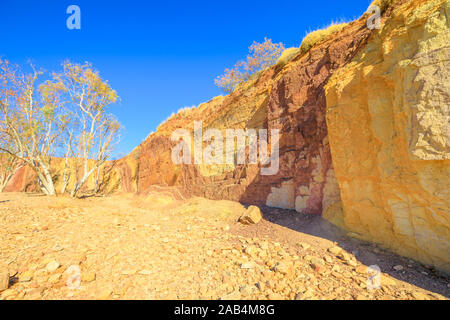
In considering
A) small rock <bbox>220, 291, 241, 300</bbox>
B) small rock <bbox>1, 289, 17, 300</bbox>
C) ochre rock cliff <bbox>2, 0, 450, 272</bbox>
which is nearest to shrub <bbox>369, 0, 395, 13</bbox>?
ochre rock cliff <bbox>2, 0, 450, 272</bbox>

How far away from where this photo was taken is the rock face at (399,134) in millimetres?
2209

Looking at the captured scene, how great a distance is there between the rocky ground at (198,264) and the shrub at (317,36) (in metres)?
4.85

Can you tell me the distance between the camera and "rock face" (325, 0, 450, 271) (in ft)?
7.25

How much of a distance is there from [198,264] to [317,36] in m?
6.47

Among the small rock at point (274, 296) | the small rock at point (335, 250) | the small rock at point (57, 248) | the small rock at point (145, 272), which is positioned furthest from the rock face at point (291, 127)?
the small rock at point (57, 248)

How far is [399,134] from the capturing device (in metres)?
2.61

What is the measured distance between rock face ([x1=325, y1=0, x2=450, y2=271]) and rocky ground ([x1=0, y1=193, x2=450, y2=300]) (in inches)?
15.8

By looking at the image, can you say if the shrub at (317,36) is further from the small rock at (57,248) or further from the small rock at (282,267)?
the small rock at (57,248)

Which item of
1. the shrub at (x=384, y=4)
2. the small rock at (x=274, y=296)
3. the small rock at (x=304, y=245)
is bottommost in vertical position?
the small rock at (x=274, y=296)

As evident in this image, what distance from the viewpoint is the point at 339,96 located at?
3.41 meters

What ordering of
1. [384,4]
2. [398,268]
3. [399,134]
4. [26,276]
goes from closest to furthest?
1. [26,276]
2. [398,268]
3. [399,134]
4. [384,4]

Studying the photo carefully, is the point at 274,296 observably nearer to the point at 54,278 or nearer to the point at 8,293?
the point at 54,278

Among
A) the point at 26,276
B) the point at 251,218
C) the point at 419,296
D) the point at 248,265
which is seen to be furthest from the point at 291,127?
the point at 26,276

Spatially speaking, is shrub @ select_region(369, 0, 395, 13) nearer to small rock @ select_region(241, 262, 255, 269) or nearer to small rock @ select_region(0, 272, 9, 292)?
small rock @ select_region(241, 262, 255, 269)
